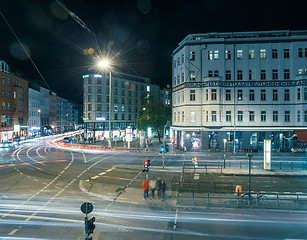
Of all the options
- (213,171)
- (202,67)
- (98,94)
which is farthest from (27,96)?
(213,171)

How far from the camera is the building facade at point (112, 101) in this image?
7031 cm

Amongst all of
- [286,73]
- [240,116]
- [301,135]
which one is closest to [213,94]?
[240,116]

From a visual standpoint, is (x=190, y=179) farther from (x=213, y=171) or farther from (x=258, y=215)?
(x=258, y=215)

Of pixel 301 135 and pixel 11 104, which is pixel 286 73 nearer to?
pixel 301 135

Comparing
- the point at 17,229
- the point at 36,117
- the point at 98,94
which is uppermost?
the point at 98,94

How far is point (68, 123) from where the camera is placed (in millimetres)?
146250

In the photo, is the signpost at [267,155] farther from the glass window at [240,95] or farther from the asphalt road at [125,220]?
the glass window at [240,95]

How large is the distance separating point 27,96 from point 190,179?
6994 cm

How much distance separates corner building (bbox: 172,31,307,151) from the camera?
44.1 m

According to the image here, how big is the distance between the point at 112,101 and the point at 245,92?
40.7 m

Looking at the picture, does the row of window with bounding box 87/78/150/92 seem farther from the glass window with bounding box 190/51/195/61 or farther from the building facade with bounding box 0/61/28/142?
the glass window with bounding box 190/51/195/61

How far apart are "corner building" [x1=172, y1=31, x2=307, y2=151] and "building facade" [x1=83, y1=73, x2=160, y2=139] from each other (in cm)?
2641

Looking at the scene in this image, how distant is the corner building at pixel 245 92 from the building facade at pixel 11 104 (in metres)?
46.1

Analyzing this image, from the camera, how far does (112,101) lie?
73875 millimetres
